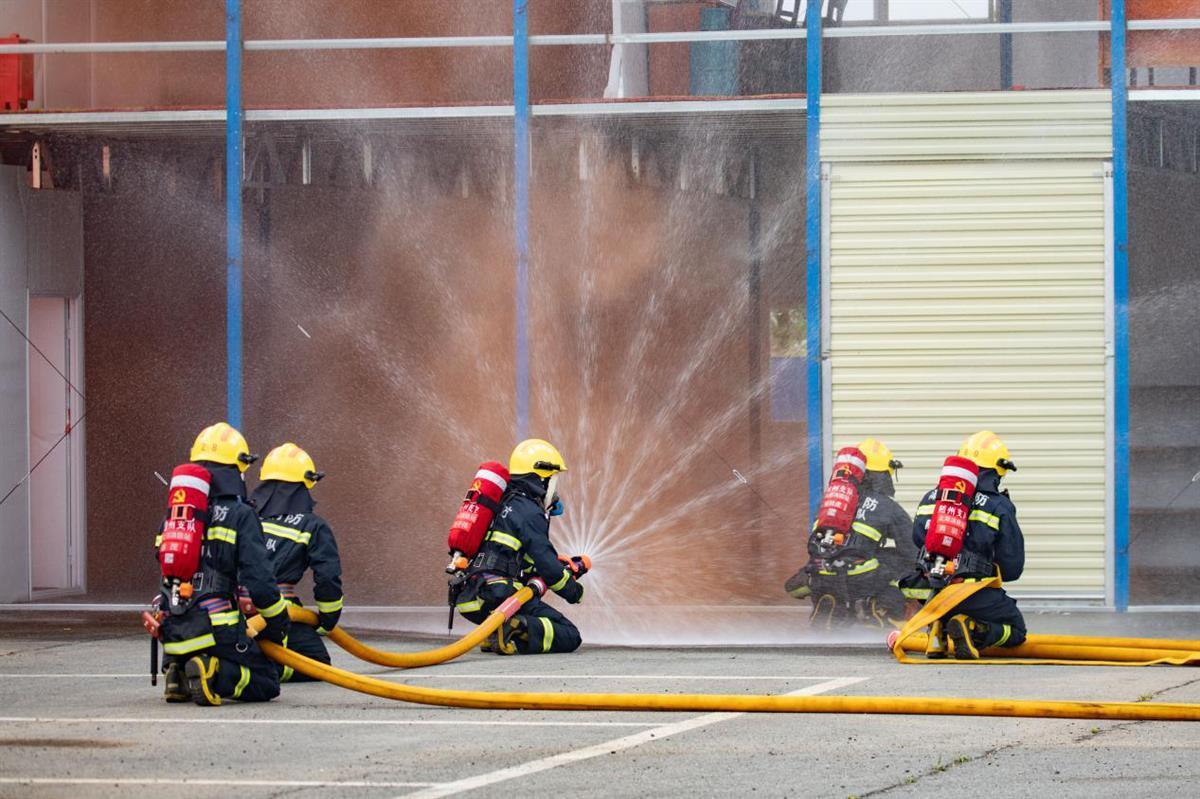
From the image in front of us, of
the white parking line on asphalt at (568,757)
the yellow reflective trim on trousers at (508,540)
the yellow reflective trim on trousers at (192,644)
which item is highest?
the yellow reflective trim on trousers at (508,540)

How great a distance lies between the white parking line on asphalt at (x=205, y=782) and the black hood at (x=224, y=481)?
242 cm

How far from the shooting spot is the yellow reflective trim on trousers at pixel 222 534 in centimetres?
895

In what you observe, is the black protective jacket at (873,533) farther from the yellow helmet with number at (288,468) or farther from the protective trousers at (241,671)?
the protective trousers at (241,671)

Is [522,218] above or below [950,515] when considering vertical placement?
above

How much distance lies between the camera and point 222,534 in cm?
896

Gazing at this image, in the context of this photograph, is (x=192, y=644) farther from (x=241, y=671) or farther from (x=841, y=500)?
(x=841, y=500)

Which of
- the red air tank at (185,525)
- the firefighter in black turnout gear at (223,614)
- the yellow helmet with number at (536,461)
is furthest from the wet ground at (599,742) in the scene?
the yellow helmet with number at (536,461)

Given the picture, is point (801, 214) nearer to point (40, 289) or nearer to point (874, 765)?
point (40, 289)

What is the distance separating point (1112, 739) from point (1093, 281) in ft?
24.4

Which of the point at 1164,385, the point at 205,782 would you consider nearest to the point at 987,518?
the point at 205,782

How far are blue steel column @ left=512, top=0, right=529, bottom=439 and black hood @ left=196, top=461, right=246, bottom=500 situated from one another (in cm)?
511

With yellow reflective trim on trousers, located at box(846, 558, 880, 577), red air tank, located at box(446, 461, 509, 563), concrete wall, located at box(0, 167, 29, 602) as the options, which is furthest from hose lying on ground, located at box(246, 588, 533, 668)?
concrete wall, located at box(0, 167, 29, 602)

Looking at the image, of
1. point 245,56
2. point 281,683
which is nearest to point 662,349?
point 245,56

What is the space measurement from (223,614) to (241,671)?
319 millimetres
